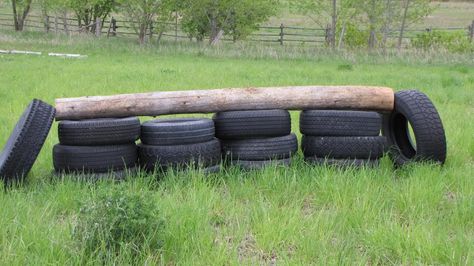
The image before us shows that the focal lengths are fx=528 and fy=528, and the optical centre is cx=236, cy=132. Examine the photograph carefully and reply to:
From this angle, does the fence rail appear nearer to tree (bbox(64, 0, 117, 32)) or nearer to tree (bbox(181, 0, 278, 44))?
tree (bbox(64, 0, 117, 32))

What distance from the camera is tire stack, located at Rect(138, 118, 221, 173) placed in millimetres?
4996

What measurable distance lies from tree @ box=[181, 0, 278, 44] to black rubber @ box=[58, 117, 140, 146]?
28.1m

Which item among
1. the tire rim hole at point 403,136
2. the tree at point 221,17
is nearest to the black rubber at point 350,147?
the tire rim hole at point 403,136

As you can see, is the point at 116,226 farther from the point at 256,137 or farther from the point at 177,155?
the point at 256,137

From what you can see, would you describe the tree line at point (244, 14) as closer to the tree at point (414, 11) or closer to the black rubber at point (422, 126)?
the tree at point (414, 11)

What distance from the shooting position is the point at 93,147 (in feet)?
16.1

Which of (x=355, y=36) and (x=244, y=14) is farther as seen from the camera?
(x=244, y=14)

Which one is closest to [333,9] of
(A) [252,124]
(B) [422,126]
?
(B) [422,126]

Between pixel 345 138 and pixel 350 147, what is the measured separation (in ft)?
0.34

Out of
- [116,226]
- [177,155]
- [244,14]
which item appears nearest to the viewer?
[116,226]

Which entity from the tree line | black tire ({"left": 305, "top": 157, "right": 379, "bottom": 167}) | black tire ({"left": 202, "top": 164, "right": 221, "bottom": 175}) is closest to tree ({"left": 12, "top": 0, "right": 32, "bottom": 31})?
the tree line

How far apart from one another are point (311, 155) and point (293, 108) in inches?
20.6

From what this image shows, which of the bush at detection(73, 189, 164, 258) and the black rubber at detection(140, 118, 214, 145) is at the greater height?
the black rubber at detection(140, 118, 214, 145)

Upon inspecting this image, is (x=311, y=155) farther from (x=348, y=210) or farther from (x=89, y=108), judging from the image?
(x=89, y=108)
